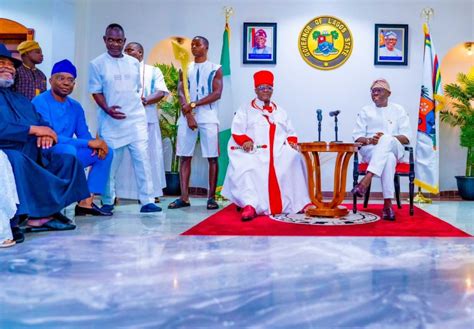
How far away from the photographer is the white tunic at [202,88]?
17.5 feet

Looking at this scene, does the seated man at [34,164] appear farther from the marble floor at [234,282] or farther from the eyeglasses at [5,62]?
the marble floor at [234,282]

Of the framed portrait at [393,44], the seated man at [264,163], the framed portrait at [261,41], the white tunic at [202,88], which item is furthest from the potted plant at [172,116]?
the framed portrait at [393,44]

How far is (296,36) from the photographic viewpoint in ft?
23.1

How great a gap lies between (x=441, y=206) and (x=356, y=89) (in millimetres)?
2145

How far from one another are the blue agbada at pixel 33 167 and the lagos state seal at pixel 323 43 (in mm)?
4309

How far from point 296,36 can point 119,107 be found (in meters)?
3.37

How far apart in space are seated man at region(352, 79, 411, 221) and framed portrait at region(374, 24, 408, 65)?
234 cm

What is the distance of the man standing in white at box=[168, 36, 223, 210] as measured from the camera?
5.29 meters

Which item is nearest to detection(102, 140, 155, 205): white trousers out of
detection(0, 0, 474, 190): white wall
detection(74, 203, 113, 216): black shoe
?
detection(74, 203, 113, 216): black shoe

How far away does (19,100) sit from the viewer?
357 cm

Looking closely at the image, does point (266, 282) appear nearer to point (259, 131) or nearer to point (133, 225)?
point (133, 225)

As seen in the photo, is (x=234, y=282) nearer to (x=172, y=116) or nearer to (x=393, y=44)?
(x=172, y=116)

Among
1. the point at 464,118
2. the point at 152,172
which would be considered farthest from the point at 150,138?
the point at 464,118

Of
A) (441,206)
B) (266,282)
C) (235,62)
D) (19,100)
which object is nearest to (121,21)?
(235,62)
